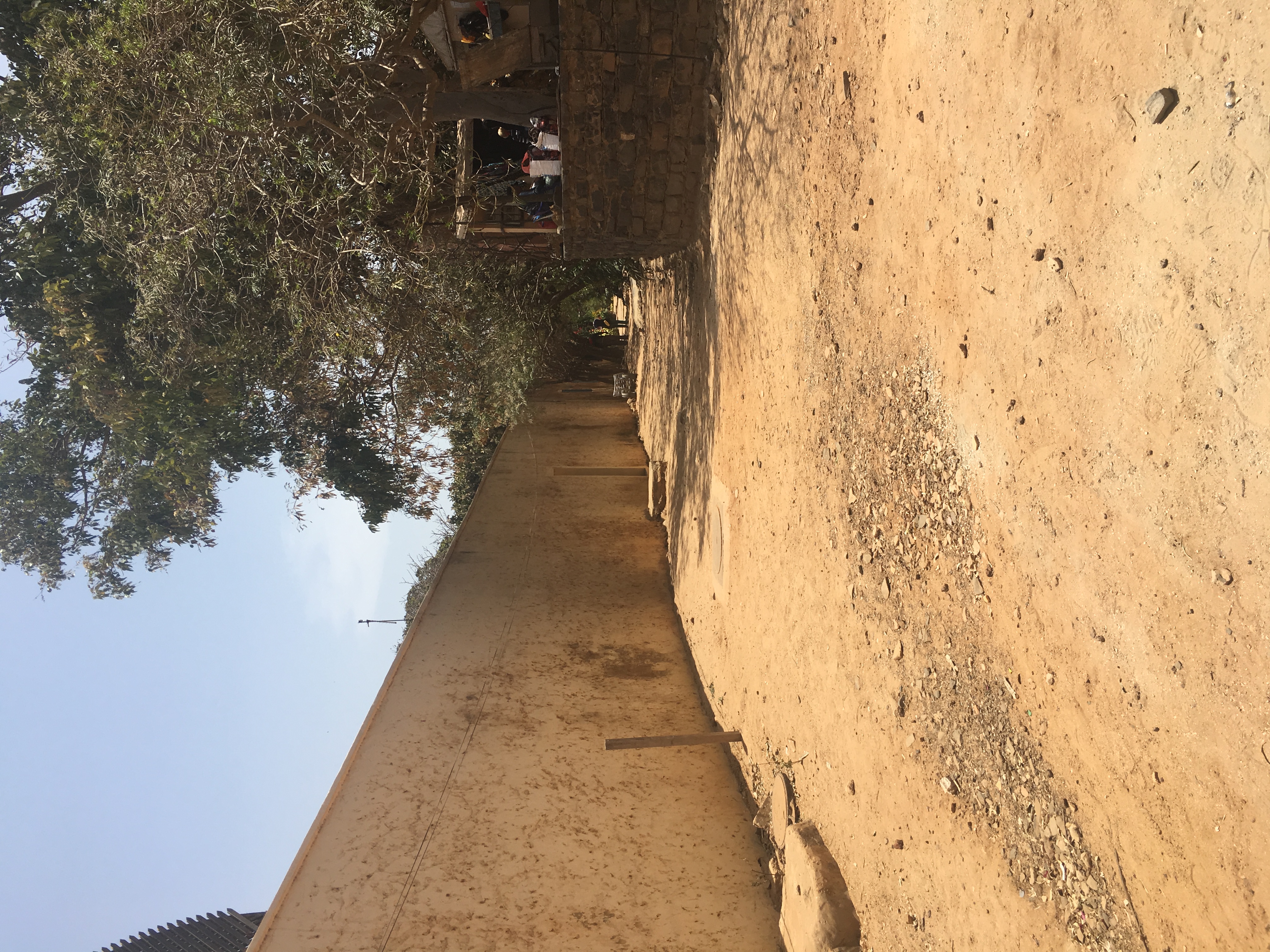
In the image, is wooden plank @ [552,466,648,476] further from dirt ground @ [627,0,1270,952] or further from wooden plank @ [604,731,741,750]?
dirt ground @ [627,0,1270,952]

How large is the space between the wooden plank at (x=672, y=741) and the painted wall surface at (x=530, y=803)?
139mm

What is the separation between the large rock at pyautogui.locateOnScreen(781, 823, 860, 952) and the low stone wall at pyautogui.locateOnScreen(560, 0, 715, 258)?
5236 mm

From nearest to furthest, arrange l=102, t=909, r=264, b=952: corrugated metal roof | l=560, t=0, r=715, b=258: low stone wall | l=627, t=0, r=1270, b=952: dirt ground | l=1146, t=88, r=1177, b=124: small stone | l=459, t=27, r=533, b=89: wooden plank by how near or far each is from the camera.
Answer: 1. l=627, t=0, r=1270, b=952: dirt ground
2. l=1146, t=88, r=1177, b=124: small stone
3. l=560, t=0, r=715, b=258: low stone wall
4. l=459, t=27, r=533, b=89: wooden plank
5. l=102, t=909, r=264, b=952: corrugated metal roof

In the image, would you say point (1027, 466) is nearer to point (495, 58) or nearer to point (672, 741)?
point (672, 741)

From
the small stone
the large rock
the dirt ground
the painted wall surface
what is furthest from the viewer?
the painted wall surface

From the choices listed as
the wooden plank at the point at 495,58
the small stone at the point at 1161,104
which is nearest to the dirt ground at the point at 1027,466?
the small stone at the point at 1161,104

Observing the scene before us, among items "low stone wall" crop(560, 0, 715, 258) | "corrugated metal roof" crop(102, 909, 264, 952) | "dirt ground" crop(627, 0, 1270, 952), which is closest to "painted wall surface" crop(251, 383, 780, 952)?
"dirt ground" crop(627, 0, 1270, 952)

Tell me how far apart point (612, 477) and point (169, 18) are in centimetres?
746

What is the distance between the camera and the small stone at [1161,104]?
212 cm

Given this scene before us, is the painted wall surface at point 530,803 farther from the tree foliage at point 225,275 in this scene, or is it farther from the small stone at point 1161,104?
the small stone at point 1161,104

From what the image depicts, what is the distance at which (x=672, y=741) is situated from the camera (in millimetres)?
6012

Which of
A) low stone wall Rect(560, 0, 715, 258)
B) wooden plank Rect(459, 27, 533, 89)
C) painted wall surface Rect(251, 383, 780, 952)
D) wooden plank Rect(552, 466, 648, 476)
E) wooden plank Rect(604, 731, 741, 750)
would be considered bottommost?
painted wall surface Rect(251, 383, 780, 952)

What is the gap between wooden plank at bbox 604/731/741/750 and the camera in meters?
5.98

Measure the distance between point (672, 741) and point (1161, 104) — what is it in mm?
4997
